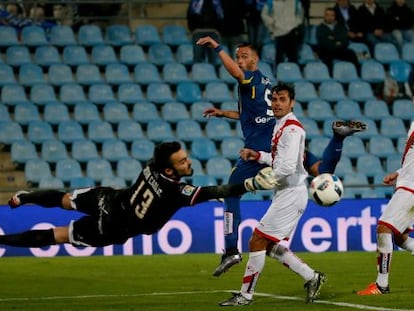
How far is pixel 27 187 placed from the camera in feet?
67.6

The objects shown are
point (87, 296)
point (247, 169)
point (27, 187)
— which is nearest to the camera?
point (87, 296)

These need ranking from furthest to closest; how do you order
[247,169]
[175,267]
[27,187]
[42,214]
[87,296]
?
1. [27,187]
2. [42,214]
3. [175,267]
4. [247,169]
5. [87,296]

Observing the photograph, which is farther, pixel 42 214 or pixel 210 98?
pixel 210 98

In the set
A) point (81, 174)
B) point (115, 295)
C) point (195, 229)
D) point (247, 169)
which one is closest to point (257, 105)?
point (247, 169)

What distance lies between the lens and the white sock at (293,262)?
11680 mm

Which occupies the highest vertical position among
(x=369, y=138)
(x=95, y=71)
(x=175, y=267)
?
(x=95, y=71)

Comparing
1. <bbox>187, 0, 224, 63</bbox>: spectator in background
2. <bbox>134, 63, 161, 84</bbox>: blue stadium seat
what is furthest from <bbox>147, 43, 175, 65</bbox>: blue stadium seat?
<bbox>187, 0, 224, 63</bbox>: spectator in background

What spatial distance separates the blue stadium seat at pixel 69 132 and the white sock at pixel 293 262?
10.4 metres

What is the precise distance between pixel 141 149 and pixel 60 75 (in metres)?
2.46

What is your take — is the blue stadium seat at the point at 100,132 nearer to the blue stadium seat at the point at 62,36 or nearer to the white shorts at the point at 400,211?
the blue stadium seat at the point at 62,36

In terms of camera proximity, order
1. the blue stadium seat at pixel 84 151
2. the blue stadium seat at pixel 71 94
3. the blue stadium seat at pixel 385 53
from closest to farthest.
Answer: the blue stadium seat at pixel 84 151
the blue stadium seat at pixel 71 94
the blue stadium seat at pixel 385 53

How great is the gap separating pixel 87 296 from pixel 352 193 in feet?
30.7

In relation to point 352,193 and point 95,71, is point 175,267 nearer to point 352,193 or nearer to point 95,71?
point 352,193

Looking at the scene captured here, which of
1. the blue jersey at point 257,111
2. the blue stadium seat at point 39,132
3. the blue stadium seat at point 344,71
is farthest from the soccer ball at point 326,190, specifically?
the blue stadium seat at point 344,71
